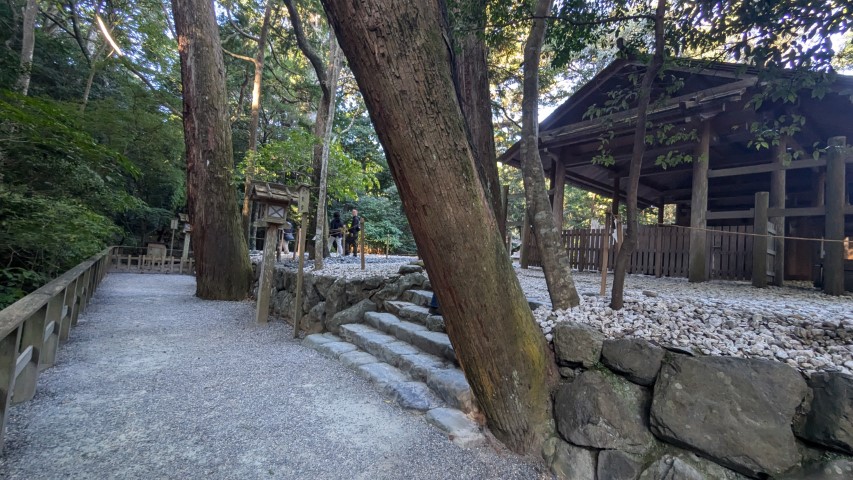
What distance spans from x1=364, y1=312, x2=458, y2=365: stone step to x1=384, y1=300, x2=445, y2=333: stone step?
4 cm

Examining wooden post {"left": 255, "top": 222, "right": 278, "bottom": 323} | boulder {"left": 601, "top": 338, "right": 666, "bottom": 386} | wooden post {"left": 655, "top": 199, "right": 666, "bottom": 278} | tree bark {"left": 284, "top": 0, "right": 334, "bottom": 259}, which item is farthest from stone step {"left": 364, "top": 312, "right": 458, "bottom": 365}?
wooden post {"left": 655, "top": 199, "right": 666, "bottom": 278}

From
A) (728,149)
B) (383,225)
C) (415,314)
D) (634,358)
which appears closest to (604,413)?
(634,358)

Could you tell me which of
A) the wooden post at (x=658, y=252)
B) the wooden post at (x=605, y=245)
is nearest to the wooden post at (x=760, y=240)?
the wooden post at (x=658, y=252)

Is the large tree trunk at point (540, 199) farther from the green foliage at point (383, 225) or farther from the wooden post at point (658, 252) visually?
the green foliage at point (383, 225)

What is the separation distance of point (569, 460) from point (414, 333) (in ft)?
6.37

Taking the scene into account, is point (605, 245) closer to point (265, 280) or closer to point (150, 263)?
point (265, 280)

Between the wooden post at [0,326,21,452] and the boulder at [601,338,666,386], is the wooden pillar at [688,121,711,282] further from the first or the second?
the wooden post at [0,326,21,452]

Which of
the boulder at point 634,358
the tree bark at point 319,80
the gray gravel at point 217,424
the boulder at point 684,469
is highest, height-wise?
the tree bark at point 319,80

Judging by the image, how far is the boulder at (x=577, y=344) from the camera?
2.53 metres

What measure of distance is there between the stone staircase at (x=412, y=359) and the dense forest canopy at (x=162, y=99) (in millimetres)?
2943

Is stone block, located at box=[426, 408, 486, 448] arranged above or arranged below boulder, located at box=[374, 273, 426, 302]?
below

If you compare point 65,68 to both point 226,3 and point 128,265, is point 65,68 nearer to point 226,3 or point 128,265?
point 226,3

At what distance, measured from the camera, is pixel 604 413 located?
7.66ft

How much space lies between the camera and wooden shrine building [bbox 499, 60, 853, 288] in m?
4.45
